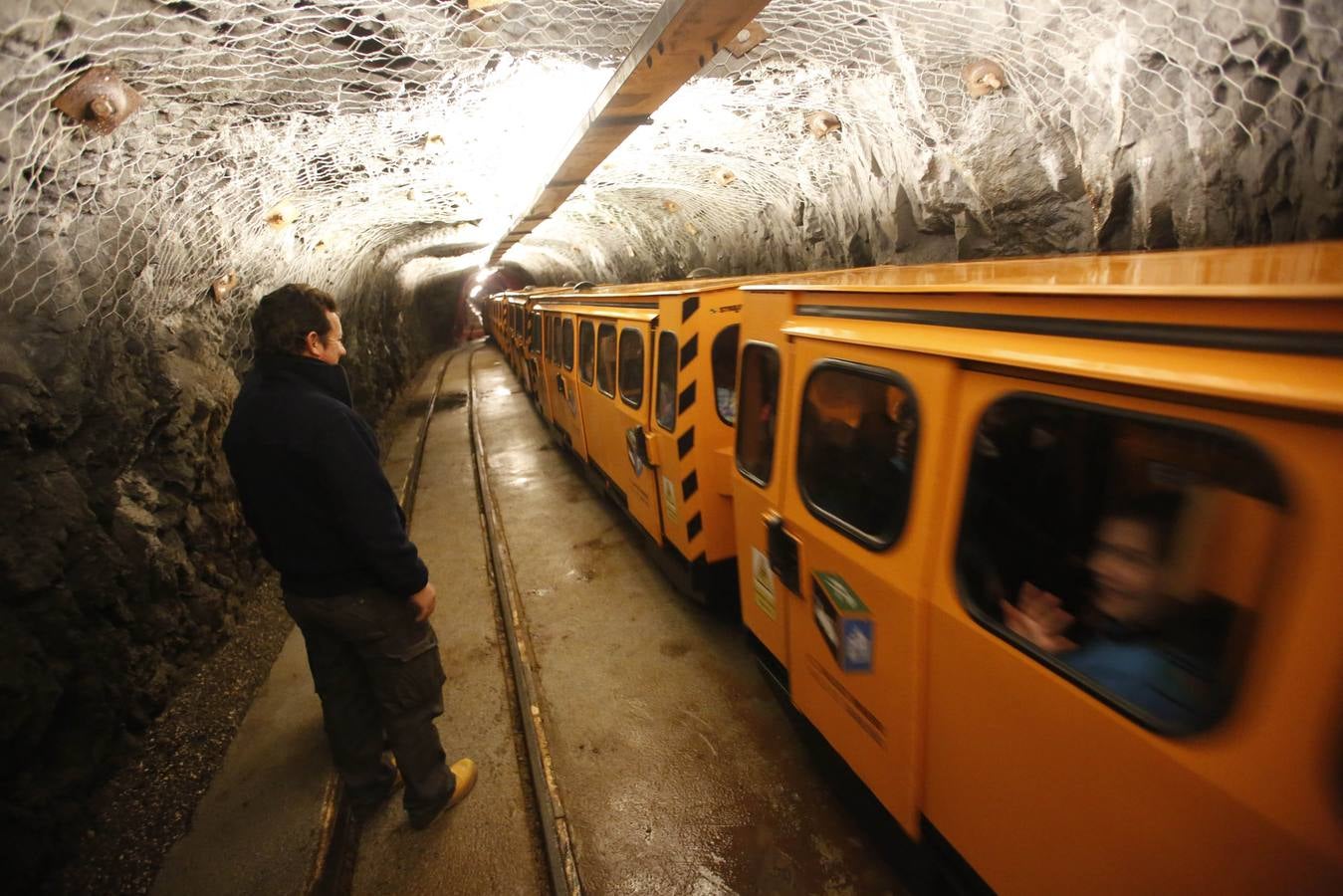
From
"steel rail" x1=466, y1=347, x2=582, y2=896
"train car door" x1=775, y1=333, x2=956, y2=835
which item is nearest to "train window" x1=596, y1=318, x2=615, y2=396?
"steel rail" x1=466, y1=347, x2=582, y2=896

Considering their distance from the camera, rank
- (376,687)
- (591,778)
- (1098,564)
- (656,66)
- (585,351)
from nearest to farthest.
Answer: (1098,564) → (376,687) → (656,66) → (591,778) → (585,351)

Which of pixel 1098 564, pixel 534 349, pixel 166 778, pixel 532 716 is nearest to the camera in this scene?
pixel 1098 564

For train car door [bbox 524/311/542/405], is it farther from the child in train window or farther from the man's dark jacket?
the child in train window

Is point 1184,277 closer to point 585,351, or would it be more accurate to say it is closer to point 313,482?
point 313,482

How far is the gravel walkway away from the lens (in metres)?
2.57

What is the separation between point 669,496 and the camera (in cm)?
401

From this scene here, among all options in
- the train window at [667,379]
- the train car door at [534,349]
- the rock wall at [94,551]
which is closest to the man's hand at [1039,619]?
the train window at [667,379]

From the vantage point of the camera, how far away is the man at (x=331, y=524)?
1.96 meters

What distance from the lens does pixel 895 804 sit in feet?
6.45

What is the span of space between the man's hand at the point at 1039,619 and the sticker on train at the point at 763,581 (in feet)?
4.14

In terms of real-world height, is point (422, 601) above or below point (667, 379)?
below

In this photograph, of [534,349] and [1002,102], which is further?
[534,349]

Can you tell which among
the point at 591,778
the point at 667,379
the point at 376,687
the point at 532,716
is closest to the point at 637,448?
the point at 667,379

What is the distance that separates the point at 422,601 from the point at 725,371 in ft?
7.58
